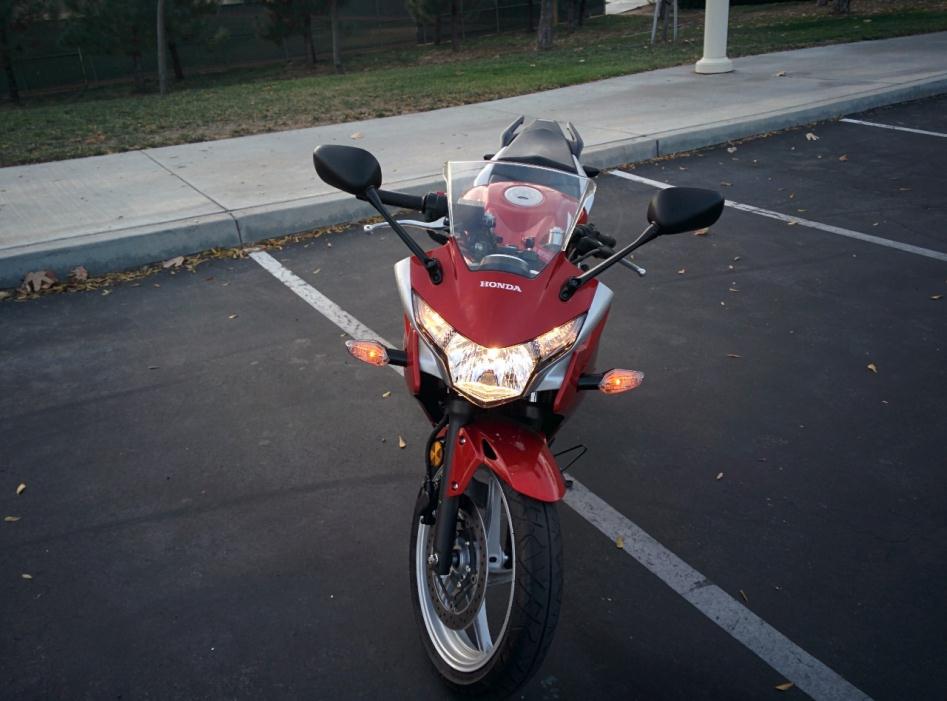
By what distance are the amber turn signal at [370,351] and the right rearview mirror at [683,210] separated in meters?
0.99

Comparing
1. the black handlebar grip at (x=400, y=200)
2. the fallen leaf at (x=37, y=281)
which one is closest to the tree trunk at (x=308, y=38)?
the fallen leaf at (x=37, y=281)

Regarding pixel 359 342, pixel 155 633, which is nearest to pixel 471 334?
pixel 359 342

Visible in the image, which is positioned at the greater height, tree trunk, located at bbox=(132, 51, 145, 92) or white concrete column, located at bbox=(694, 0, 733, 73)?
white concrete column, located at bbox=(694, 0, 733, 73)

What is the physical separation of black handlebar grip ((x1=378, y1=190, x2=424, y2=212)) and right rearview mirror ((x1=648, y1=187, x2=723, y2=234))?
0.94m

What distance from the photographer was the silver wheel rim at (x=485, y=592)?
2574 mm

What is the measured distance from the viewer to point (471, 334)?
247 centimetres

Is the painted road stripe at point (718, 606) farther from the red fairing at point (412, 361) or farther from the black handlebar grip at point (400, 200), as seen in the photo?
the black handlebar grip at point (400, 200)

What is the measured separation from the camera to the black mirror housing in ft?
9.54

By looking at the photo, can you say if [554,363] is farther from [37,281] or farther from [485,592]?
[37,281]

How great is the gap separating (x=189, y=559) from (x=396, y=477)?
940 millimetres

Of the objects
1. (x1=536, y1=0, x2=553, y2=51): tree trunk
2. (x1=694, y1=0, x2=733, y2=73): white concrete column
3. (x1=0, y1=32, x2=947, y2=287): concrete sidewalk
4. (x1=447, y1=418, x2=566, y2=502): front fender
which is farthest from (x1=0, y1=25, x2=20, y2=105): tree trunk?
(x1=447, y1=418, x2=566, y2=502): front fender

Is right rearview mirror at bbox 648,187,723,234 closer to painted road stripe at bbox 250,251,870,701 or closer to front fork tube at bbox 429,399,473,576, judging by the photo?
front fork tube at bbox 429,399,473,576

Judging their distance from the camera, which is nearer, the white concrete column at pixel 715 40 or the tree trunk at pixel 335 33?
the white concrete column at pixel 715 40

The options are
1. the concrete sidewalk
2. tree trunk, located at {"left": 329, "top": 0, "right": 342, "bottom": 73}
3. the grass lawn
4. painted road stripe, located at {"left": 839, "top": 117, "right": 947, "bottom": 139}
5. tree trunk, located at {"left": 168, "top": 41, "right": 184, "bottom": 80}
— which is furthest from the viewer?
tree trunk, located at {"left": 168, "top": 41, "right": 184, "bottom": 80}
